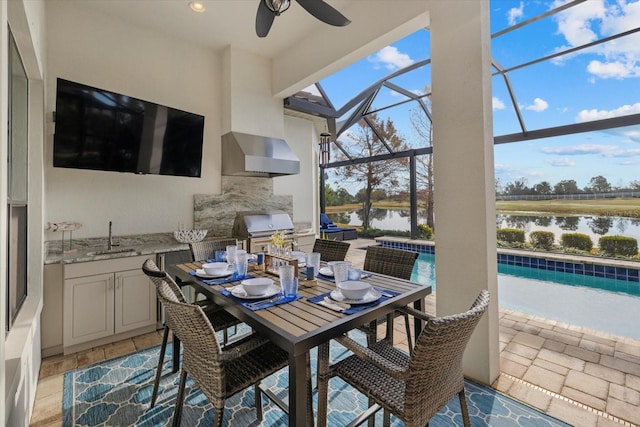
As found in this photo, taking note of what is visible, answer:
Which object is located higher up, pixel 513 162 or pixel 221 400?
pixel 513 162

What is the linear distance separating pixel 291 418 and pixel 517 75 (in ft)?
20.0

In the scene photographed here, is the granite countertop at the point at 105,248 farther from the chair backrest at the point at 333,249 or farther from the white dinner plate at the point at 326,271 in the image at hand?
the white dinner plate at the point at 326,271

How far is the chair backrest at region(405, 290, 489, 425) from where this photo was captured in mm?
1062

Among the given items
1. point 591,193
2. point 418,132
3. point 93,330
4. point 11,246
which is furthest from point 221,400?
point 418,132

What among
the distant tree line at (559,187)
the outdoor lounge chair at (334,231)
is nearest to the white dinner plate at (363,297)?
the distant tree line at (559,187)

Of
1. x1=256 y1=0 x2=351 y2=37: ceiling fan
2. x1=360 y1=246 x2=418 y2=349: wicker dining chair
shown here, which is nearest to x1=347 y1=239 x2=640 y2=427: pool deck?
x1=360 y1=246 x2=418 y2=349: wicker dining chair

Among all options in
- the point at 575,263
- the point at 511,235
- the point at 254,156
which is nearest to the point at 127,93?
the point at 254,156

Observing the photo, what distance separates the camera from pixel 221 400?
1.29 meters

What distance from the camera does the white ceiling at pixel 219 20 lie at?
311cm

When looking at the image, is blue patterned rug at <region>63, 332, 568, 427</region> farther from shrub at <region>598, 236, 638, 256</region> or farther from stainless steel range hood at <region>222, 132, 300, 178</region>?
shrub at <region>598, 236, 638, 256</region>

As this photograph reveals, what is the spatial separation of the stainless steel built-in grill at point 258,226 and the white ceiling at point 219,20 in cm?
230

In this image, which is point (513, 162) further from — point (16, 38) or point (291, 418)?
point (16, 38)

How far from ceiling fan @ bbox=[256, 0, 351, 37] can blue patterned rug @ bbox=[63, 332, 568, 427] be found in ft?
8.96

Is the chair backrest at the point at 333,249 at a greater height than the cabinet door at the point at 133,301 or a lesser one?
greater
